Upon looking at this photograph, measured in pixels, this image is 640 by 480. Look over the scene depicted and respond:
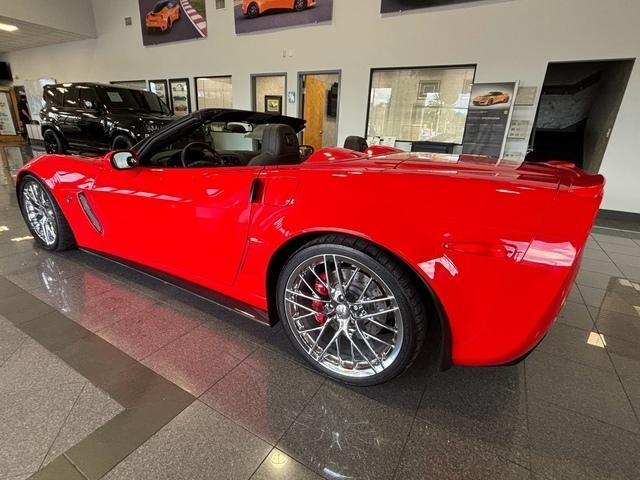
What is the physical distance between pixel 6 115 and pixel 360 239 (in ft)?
60.7

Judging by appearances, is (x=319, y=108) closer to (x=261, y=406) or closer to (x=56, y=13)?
(x=261, y=406)

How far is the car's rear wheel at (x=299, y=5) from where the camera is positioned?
6711 millimetres

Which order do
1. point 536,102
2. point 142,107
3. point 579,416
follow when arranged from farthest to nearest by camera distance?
point 142,107 < point 536,102 < point 579,416

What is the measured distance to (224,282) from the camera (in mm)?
1690

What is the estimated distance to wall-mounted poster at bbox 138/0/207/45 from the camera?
27.3 ft

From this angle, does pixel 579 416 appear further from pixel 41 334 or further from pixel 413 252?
pixel 41 334

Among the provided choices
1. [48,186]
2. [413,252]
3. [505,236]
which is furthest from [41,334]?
[505,236]

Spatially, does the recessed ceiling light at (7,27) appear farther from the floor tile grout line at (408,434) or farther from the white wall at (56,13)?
the floor tile grout line at (408,434)

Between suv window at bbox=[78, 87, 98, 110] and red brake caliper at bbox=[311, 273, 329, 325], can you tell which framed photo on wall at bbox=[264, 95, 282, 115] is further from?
red brake caliper at bbox=[311, 273, 329, 325]

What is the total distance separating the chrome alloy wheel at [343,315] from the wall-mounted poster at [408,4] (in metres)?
6.03

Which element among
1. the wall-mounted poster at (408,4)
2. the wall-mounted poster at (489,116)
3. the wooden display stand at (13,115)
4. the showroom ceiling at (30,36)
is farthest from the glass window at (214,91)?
the wooden display stand at (13,115)

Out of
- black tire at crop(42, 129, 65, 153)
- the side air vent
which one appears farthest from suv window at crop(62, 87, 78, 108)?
the side air vent

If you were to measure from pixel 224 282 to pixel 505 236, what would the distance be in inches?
50.8

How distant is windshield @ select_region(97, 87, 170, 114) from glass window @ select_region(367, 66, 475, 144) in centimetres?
476
